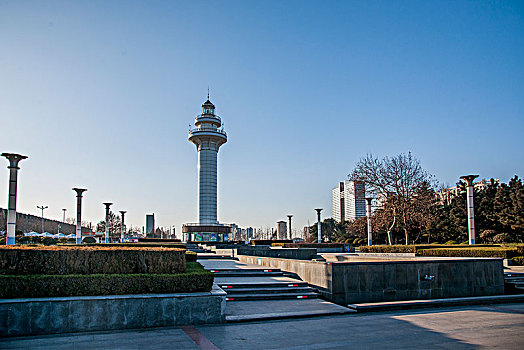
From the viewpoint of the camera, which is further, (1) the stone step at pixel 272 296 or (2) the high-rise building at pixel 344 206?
(2) the high-rise building at pixel 344 206

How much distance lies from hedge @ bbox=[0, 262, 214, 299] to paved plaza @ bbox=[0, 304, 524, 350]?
98 cm

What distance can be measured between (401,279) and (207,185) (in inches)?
2019

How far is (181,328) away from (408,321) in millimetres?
5001

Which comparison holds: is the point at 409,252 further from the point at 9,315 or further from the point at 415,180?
the point at 9,315

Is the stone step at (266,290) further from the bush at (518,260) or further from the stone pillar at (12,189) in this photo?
the stone pillar at (12,189)

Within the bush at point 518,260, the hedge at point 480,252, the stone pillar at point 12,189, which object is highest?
the stone pillar at point 12,189

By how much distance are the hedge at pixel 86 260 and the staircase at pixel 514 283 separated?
10.7 meters

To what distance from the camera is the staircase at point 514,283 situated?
13470 mm

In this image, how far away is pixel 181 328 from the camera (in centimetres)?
863

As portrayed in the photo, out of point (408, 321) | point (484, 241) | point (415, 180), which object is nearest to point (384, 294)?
point (408, 321)

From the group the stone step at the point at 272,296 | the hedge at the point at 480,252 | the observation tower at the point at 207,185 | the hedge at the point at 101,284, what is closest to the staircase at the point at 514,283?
the hedge at the point at 480,252

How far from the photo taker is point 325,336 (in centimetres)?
791

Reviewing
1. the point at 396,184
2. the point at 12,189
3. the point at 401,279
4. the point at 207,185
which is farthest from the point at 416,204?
the point at 207,185

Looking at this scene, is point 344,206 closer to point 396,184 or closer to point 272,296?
point 396,184
